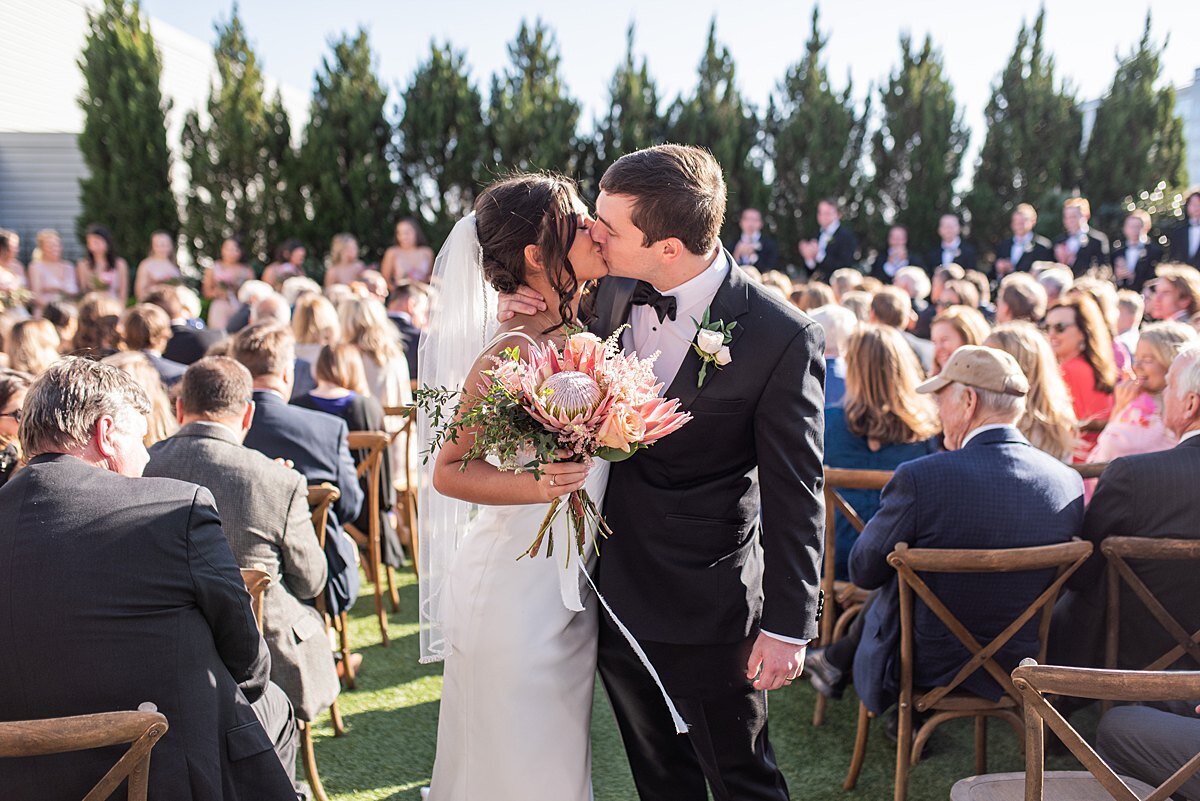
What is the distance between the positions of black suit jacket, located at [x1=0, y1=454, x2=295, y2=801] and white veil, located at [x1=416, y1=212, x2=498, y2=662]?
2.63 feet

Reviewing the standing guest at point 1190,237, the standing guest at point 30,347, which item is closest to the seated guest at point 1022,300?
the standing guest at point 1190,237

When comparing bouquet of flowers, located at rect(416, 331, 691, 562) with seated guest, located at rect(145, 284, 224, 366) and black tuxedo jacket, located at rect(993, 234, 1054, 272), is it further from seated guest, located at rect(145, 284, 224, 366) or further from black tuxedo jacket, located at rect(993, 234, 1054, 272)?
black tuxedo jacket, located at rect(993, 234, 1054, 272)

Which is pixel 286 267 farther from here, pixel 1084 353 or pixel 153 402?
pixel 1084 353

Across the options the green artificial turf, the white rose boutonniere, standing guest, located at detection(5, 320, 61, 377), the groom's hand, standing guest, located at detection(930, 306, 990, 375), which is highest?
the white rose boutonniere

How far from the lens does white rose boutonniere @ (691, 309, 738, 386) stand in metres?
2.34

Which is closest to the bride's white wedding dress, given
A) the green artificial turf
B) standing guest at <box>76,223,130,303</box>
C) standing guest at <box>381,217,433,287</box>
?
the green artificial turf

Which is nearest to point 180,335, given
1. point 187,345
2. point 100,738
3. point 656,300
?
point 187,345

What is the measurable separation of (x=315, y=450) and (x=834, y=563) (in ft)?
7.95

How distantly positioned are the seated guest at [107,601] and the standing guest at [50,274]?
11.7 metres

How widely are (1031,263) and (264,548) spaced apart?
1121 cm

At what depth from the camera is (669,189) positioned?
234 centimetres

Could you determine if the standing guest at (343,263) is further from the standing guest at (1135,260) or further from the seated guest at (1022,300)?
the standing guest at (1135,260)

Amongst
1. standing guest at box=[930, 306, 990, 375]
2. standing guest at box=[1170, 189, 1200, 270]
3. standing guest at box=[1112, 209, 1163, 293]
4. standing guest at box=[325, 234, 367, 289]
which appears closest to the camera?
standing guest at box=[930, 306, 990, 375]

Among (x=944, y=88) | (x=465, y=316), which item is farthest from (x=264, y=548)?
(x=944, y=88)
